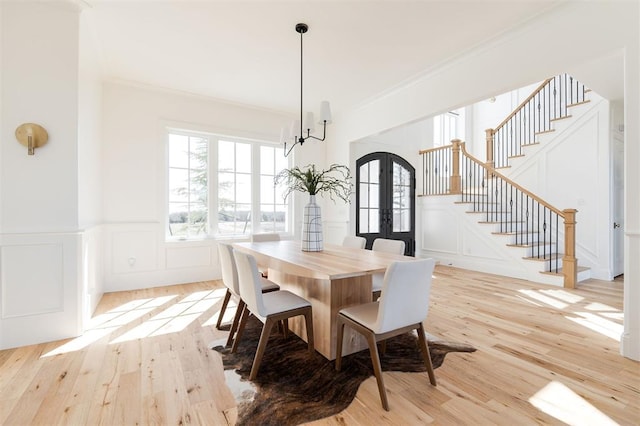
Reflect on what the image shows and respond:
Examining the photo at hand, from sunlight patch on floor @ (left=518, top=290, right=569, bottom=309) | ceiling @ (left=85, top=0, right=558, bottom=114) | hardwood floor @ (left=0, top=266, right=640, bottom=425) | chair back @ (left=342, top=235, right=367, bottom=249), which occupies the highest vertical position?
ceiling @ (left=85, top=0, right=558, bottom=114)

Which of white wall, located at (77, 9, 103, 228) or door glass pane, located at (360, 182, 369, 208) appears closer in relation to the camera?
white wall, located at (77, 9, 103, 228)

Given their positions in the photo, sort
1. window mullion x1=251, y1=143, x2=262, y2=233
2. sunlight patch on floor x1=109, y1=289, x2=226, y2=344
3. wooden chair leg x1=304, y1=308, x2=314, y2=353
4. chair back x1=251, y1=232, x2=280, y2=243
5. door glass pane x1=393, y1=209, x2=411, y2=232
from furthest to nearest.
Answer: door glass pane x1=393, y1=209, x2=411, y2=232
window mullion x1=251, y1=143, x2=262, y2=233
chair back x1=251, y1=232, x2=280, y2=243
sunlight patch on floor x1=109, y1=289, x2=226, y2=344
wooden chair leg x1=304, y1=308, x2=314, y2=353

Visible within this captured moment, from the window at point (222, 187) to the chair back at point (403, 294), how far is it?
368 centimetres

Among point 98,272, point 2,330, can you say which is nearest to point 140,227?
point 98,272

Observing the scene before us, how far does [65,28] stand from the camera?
8.16 feet

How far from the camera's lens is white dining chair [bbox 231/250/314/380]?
1.85 m

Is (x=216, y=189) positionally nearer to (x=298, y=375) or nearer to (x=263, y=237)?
(x=263, y=237)

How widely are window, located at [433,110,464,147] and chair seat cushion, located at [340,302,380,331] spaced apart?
6.61m

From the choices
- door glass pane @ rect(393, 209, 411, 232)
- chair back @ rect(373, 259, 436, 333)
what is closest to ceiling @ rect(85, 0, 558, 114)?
chair back @ rect(373, 259, 436, 333)

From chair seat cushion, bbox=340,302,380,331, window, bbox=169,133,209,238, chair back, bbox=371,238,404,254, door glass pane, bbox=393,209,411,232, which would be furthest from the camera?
door glass pane, bbox=393,209,411,232

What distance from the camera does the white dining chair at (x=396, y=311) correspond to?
160cm

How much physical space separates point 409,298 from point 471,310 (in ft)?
6.50

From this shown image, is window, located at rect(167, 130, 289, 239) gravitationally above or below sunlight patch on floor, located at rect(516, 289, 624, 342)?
above

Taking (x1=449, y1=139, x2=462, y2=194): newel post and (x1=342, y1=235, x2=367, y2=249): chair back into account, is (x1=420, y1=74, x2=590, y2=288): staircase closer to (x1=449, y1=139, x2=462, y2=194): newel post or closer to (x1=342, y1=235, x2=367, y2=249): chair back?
(x1=449, y1=139, x2=462, y2=194): newel post
